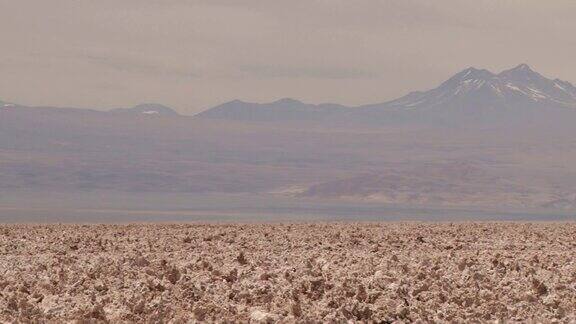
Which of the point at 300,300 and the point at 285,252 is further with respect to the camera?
the point at 285,252

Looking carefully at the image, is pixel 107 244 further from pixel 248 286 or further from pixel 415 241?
pixel 248 286

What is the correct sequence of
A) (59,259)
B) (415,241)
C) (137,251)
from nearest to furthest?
1. (59,259)
2. (137,251)
3. (415,241)

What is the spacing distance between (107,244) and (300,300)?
11.8 metres

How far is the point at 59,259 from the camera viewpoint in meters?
20.1

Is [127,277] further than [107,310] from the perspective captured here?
Yes

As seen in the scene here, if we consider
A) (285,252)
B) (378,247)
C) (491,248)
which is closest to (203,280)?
(285,252)

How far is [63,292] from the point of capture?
49.9 feet

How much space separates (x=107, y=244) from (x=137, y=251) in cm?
289

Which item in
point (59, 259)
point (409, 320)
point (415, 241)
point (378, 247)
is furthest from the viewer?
point (415, 241)

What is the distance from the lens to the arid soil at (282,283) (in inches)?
527

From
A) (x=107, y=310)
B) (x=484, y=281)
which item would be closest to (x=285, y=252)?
(x=484, y=281)

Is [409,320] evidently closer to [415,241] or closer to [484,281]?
[484,281]

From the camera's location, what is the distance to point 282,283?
51.8ft

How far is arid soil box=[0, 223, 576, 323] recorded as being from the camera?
13.4 meters
